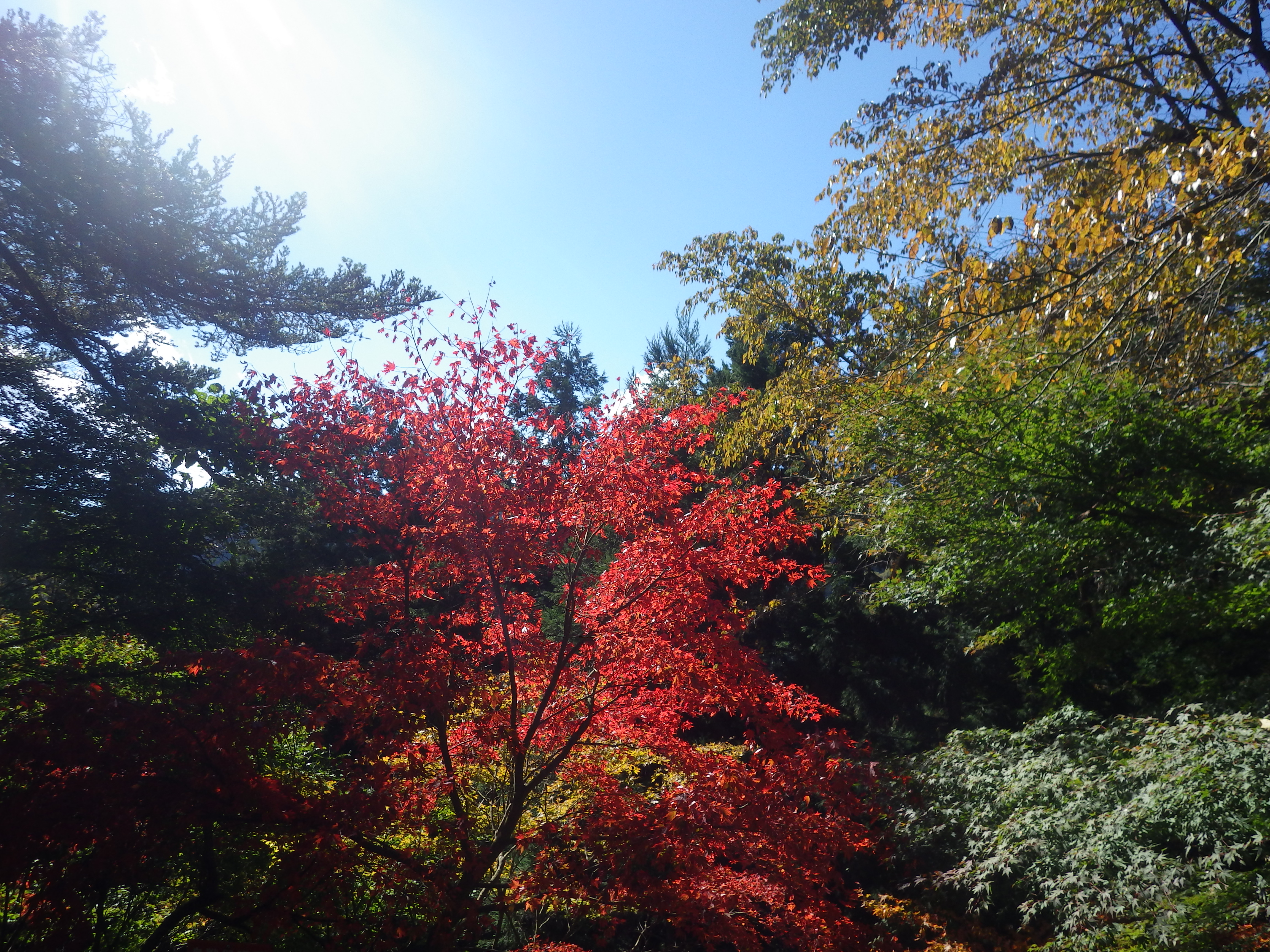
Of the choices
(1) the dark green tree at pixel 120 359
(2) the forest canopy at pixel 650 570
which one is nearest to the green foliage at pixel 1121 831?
(2) the forest canopy at pixel 650 570

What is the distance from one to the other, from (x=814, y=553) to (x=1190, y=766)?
377 inches

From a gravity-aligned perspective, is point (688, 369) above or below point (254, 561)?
above

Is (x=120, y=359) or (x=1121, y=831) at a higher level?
(x=120, y=359)

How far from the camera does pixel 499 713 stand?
4.93 metres

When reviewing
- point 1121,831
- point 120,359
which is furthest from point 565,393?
point 1121,831

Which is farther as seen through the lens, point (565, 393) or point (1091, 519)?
point (565, 393)

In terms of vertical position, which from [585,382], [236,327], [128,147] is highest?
[585,382]

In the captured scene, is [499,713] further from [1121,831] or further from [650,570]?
[1121,831]

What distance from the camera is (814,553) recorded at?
562 inches

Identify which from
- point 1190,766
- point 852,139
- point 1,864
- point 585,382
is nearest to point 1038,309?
point 1190,766

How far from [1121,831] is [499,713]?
427 cm

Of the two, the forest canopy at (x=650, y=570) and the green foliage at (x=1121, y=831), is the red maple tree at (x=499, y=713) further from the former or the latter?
the green foliage at (x=1121, y=831)

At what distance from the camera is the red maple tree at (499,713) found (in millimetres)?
3707

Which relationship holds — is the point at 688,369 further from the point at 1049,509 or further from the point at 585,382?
the point at 585,382
